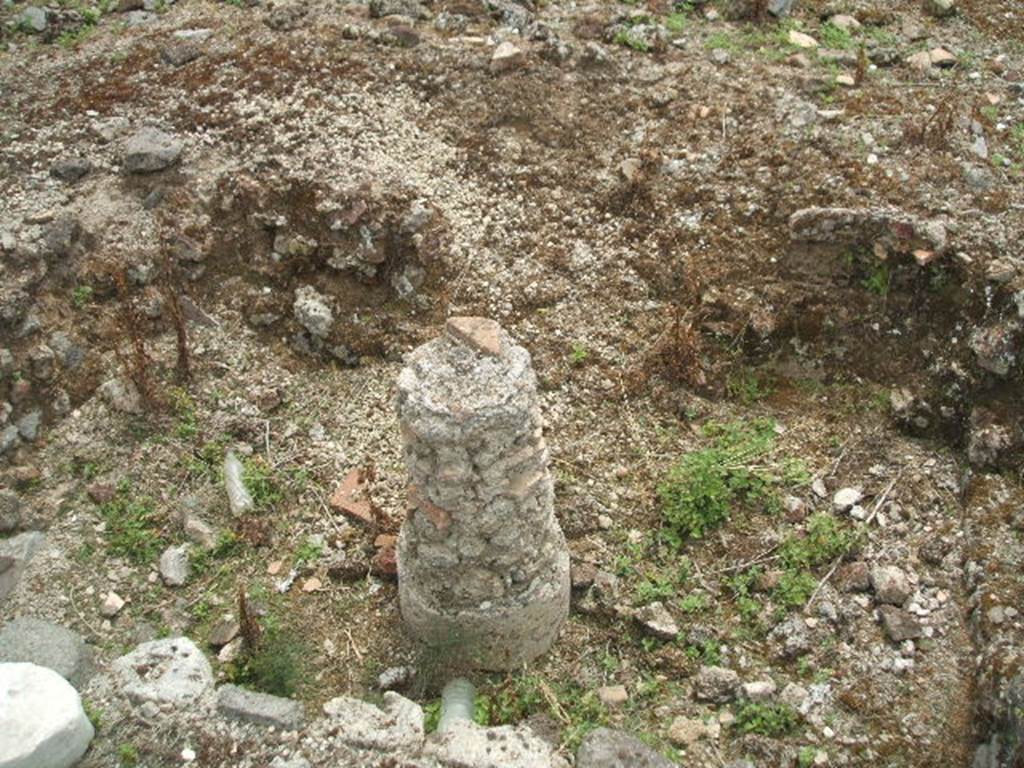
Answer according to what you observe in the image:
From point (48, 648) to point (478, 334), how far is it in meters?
2.16

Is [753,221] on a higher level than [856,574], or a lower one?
higher

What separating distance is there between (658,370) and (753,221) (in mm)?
1023

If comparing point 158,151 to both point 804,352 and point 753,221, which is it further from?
point 804,352

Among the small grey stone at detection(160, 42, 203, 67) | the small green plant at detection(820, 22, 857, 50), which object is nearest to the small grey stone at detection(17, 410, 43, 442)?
the small grey stone at detection(160, 42, 203, 67)

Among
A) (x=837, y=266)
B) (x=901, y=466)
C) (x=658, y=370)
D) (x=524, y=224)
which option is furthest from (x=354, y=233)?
(x=901, y=466)

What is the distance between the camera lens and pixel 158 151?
18.7 ft

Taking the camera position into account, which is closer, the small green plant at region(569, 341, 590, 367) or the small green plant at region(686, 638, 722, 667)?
the small green plant at region(686, 638, 722, 667)

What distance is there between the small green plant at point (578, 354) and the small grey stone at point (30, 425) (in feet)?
8.74

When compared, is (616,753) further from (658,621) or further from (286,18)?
(286,18)

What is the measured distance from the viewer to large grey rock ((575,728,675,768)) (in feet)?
12.3

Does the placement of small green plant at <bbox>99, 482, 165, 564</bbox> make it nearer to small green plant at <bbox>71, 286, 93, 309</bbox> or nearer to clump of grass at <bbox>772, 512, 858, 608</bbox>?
small green plant at <bbox>71, 286, 93, 309</bbox>

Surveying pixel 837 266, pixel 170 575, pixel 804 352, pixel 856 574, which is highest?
pixel 837 266

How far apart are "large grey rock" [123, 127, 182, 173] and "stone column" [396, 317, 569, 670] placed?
270cm

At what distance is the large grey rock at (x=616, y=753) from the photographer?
3.74 metres
